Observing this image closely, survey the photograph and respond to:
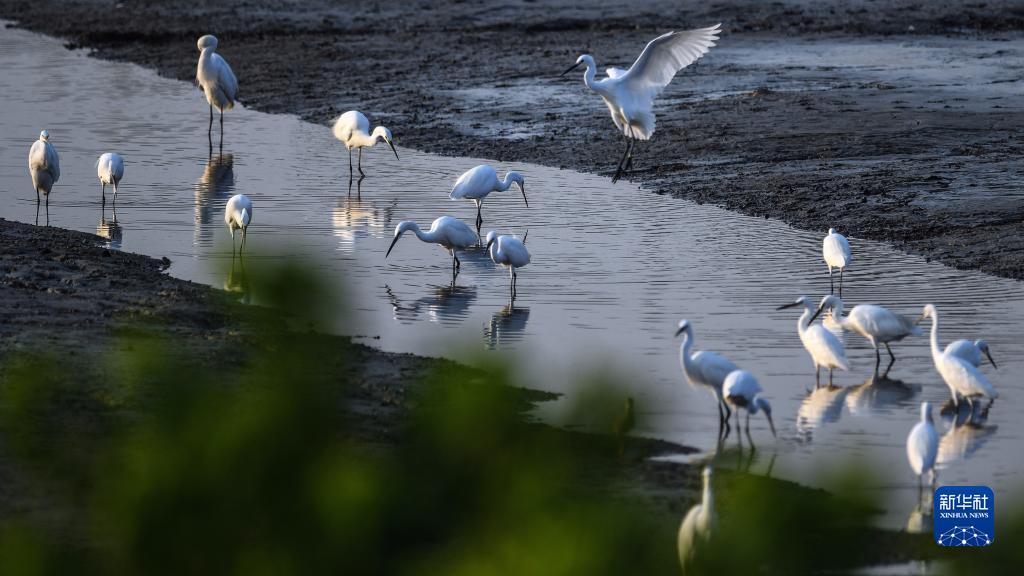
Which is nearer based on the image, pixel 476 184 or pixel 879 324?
pixel 879 324

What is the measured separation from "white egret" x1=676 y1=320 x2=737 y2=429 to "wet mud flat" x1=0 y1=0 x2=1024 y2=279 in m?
4.83

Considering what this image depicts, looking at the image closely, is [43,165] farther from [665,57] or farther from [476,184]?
[665,57]

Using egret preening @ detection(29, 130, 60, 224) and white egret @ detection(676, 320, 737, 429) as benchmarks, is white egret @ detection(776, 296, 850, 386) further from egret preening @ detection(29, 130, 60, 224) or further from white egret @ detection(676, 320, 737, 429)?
egret preening @ detection(29, 130, 60, 224)

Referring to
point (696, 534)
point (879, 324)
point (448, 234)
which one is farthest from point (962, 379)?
point (448, 234)

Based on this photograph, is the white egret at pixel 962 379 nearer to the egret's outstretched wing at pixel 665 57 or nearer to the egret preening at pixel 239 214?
the egret's outstretched wing at pixel 665 57

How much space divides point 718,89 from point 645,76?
7.94m

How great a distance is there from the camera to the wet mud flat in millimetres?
15242

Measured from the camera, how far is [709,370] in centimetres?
823

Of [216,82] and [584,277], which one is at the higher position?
[216,82]

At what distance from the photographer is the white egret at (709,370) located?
8188 millimetres

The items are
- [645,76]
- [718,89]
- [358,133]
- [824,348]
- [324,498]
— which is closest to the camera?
[324,498]

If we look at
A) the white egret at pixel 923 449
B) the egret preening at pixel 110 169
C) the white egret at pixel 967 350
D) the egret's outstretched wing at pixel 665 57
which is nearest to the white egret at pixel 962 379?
the white egret at pixel 967 350

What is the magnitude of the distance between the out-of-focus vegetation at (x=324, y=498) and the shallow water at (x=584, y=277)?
684mm

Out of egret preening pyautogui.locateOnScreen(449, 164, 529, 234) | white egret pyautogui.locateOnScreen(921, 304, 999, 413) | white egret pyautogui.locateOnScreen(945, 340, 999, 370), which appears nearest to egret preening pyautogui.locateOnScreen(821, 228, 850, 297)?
white egret pyautogui.locateOnScreen(945, 340, 999, 370)
